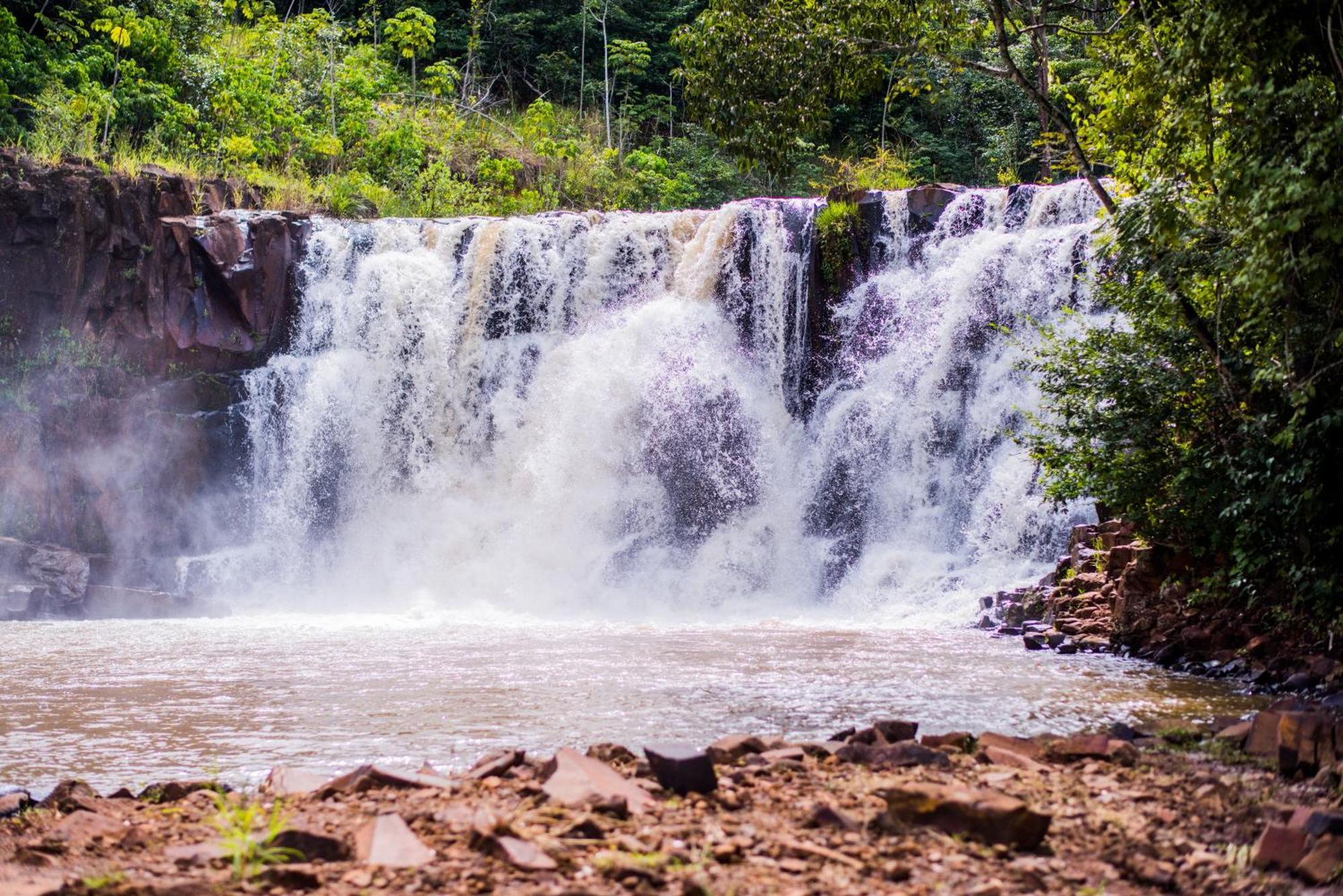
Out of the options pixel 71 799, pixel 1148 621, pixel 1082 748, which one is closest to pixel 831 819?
pixel 1082 748

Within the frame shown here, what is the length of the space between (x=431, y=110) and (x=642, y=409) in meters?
16.2

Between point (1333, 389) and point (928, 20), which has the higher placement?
point (928, 20)

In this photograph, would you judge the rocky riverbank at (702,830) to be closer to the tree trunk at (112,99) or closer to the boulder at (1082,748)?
the boulder at (1082,748)

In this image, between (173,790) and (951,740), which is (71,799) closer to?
(173,790)

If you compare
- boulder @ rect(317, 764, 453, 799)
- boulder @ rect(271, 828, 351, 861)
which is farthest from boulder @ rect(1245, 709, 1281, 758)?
boulder @ rect(271, 828, 351, 861)

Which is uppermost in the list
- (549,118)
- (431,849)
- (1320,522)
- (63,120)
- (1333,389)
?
(549,118)

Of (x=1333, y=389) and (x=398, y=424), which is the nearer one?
(x=1333, y=389)

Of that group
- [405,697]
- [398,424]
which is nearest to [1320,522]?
[405,697]

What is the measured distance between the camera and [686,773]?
4438mm

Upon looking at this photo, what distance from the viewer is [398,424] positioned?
755 inches

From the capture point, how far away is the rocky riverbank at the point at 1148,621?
29.1 feet

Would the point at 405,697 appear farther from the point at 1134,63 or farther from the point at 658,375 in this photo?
the point at 658,375

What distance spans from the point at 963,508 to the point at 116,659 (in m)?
10.9

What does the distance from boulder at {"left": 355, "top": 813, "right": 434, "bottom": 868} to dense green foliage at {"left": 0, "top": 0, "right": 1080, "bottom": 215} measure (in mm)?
14816
